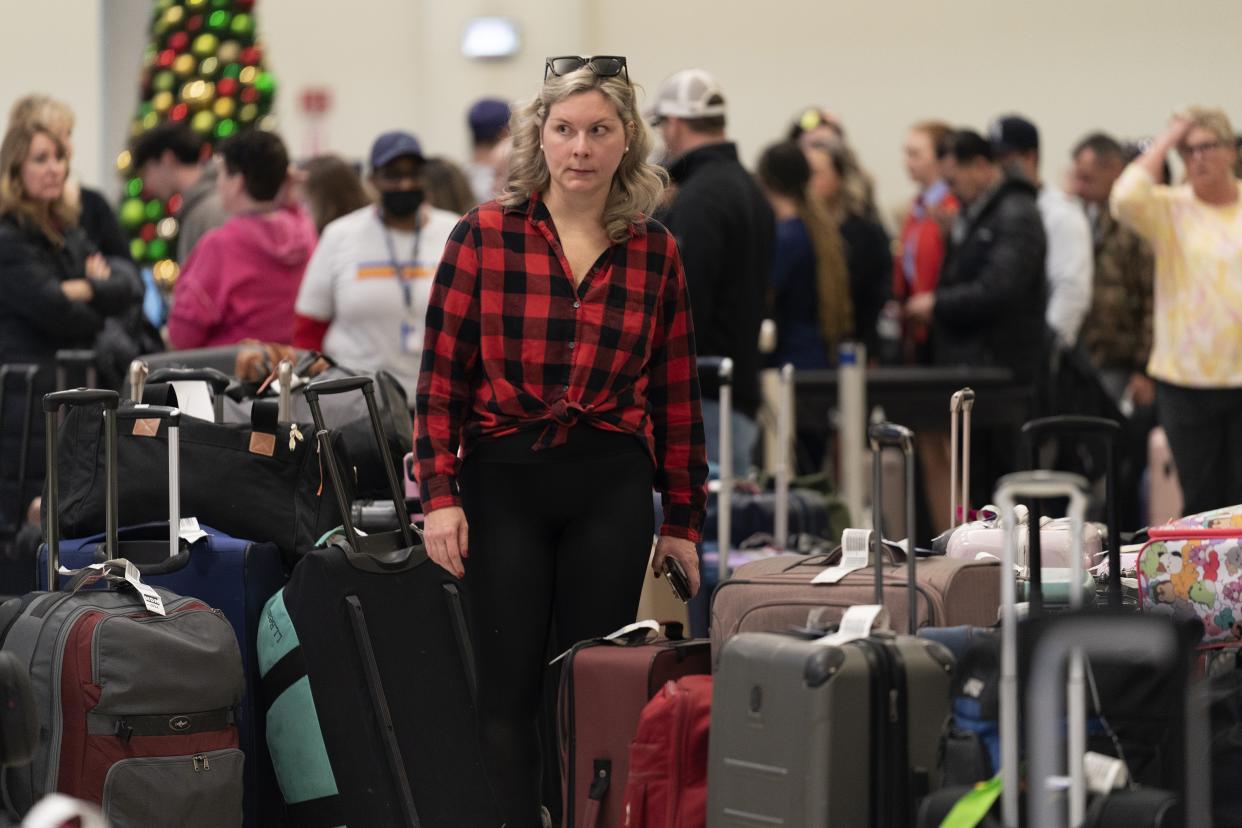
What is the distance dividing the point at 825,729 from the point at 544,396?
0.78m

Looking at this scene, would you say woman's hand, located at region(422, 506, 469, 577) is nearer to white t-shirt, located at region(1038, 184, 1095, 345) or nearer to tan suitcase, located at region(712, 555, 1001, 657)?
tan suitcase, located at region(712, 555, 1001, 657)

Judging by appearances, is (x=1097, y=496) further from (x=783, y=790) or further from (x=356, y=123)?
(x=356, y=123)

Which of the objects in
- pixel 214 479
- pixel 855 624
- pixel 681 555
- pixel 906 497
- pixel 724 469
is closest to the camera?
pixel 855 624

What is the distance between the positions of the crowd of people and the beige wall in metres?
0.61

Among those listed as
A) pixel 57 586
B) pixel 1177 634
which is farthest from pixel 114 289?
pixel 1177 634

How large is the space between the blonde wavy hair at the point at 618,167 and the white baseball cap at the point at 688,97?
2.14 metres

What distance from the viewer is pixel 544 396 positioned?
137 inches

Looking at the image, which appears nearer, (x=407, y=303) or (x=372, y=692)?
(x=372, y=692)

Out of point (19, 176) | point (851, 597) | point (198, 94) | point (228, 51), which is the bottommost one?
point (851, 597)

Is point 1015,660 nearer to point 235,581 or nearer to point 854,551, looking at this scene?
point 854,551

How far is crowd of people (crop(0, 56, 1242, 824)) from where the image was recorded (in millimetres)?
3506

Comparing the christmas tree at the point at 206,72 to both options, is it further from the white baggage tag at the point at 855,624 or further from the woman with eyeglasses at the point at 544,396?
the white baggage tag at the point at 855,624

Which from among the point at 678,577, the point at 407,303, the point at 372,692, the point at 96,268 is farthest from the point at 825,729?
the point at 96,268

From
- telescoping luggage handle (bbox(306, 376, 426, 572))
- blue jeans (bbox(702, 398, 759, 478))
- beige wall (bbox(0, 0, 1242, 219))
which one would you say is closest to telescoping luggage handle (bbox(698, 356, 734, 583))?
blue jeans (bbox(702, 398, 759, 478))
